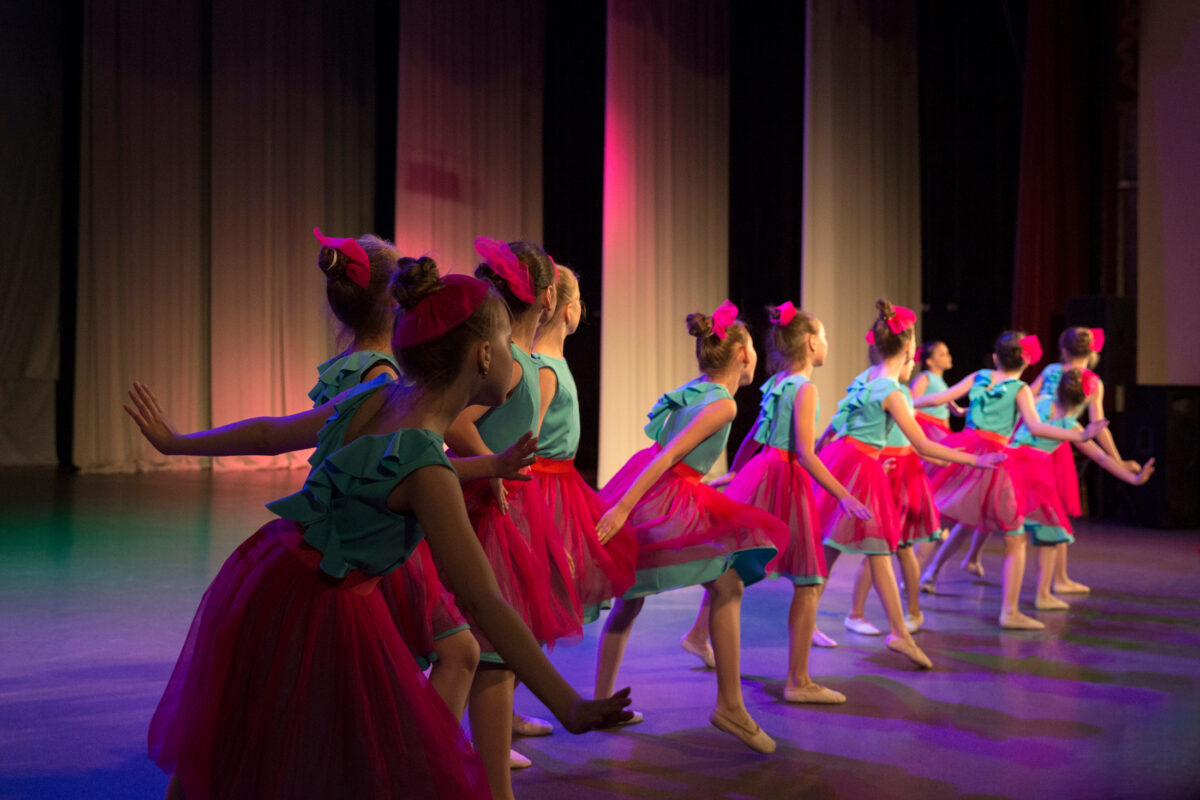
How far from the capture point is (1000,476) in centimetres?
533

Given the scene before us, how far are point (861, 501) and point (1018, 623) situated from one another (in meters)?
1.11

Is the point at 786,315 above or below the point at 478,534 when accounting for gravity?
above

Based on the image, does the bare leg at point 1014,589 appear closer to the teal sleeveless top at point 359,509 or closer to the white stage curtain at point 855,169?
the teal sleeveless top at point 359,509

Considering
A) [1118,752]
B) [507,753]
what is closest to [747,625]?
[1118,752]

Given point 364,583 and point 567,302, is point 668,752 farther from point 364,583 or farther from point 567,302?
point 364,583

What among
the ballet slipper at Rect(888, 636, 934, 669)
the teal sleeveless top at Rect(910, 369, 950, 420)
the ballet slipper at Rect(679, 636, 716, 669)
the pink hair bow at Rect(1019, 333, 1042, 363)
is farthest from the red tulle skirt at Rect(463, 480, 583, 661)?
the teal sleeveless top at Rect(910, 369, 950, 420)

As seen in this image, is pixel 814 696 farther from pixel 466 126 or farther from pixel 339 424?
pixel 466 126

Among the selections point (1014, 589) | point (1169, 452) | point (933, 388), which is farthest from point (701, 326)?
point (1169, 452)

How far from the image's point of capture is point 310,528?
1839mm

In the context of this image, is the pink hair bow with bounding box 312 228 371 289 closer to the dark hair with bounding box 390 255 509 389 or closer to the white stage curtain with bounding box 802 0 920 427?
the dark hair with bounding box 390 255 509 389

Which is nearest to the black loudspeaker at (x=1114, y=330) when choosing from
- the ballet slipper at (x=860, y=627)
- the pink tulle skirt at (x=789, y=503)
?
the ballet slipper at (x=860, y=627)

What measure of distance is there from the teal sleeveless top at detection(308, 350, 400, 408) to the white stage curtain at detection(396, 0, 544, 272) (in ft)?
27.5

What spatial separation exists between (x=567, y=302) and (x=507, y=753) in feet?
4.14

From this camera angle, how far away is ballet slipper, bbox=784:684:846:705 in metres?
3.72
